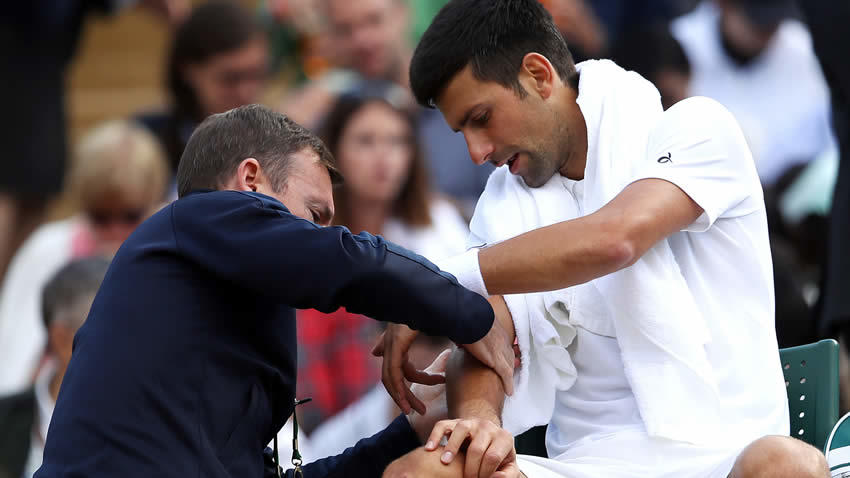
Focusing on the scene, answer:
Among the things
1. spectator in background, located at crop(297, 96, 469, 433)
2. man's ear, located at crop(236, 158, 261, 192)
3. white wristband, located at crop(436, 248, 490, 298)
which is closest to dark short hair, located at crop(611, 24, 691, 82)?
spectator in background, located at crop(297, 96, 469, 433)

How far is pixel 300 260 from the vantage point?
7.46ft

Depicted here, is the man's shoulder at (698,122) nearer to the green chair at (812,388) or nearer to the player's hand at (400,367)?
the green chair at (812,388)

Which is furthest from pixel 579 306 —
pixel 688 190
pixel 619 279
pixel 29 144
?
pixel 29 144

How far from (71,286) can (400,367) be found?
1.71m

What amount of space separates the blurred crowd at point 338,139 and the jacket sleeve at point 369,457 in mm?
956

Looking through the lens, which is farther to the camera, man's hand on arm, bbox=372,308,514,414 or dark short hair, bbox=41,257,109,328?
dark short hair, bbox=41,257,109,328

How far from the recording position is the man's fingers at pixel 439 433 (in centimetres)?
241

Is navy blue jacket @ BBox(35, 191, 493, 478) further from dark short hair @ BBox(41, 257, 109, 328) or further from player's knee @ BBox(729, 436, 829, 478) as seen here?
dark short hair @ BBox(41, 257, 109, 328)

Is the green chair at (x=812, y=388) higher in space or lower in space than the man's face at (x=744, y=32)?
lower

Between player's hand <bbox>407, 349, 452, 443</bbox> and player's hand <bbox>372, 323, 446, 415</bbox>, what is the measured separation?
0.12 ft

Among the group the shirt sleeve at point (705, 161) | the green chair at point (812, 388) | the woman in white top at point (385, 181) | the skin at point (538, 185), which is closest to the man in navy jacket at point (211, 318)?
the skin at point (538, 185)

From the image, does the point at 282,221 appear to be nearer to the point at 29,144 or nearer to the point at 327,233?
the point at 327,233

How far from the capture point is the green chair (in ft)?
9.09

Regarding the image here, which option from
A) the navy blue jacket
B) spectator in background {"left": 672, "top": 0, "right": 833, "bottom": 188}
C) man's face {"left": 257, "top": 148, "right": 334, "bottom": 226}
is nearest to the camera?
the navy blue jacket
